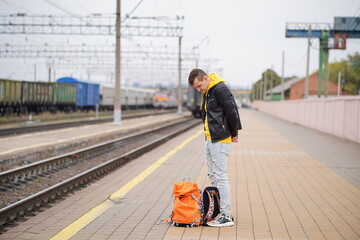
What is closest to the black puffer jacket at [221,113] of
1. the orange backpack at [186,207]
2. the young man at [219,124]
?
the young man at [219,124]

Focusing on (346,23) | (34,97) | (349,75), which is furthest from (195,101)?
(349,75)

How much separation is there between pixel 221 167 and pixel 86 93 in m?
43.1

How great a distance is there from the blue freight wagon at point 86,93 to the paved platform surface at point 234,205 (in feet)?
115

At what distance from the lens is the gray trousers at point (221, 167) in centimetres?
542

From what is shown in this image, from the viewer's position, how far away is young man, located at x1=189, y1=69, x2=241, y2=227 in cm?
535

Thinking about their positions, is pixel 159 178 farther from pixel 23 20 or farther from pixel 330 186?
pixel 23 20

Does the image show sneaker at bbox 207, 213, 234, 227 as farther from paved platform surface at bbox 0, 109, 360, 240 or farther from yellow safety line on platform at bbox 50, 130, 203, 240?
yellow safety line on platform at bbox 50, 130, 203, 240

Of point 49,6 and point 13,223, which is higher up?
point 49,6

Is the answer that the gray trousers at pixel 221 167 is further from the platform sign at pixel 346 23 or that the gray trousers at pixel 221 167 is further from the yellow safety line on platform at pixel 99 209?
the platform sign at pixel 346 23

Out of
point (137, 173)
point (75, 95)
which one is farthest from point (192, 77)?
point (75, 95)

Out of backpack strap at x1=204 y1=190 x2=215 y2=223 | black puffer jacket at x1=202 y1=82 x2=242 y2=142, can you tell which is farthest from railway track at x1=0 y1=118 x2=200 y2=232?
black puffer jacket at x1=202 y1=82 x2=242 y2=142

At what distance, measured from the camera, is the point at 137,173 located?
1010 cm

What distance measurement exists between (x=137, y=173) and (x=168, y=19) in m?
22.0

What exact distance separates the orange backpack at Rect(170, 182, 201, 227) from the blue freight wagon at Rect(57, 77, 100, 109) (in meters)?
40.7
